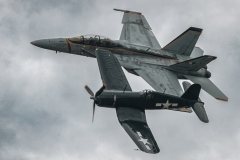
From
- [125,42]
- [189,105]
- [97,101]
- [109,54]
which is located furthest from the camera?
[125,42]

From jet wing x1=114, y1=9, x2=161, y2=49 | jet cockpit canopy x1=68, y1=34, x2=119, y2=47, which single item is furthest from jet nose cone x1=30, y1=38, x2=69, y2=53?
jet wing x1=114, y1=9, x2=161, y2=49

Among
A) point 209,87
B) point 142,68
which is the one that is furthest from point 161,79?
point 209,87

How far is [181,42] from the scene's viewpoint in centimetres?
5197

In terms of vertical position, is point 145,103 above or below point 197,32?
below

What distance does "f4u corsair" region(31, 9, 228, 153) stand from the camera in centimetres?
4106

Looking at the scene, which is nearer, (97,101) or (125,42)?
(97,101)

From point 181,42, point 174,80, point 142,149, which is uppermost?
point 181,42

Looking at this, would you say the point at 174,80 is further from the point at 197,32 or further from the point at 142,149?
the point at 142,149

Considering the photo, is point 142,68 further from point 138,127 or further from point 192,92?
point 138,127

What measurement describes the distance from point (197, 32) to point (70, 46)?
1263 centimetres

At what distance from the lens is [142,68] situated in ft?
161

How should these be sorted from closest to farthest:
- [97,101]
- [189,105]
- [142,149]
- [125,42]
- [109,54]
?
[142,149]
[97,101]
[189,105]
[109,54]
[125,42]

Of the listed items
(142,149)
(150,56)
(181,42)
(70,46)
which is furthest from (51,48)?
(142,149)

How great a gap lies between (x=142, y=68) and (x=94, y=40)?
5.14 m
